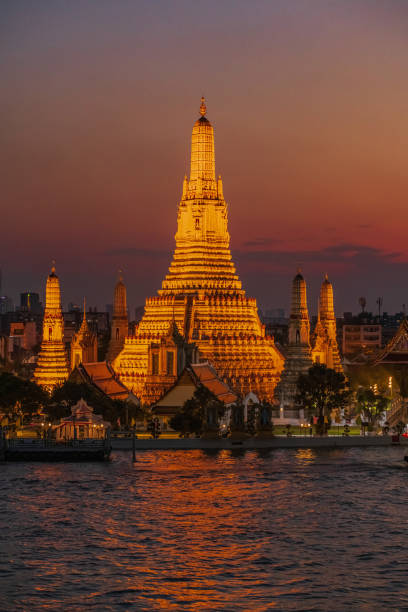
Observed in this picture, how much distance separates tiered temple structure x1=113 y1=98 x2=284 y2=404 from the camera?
9806cm

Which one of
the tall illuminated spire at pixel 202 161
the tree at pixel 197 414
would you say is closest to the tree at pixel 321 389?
the tree at pixel 197 414

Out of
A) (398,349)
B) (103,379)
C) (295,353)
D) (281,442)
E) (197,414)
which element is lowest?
(281,442)

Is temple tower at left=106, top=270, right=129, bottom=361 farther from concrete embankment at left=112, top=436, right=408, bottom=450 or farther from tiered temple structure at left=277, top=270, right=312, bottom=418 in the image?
concrete embankment at left=112, top=436, right=408, bottom=450

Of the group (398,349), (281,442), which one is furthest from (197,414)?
(398,349)

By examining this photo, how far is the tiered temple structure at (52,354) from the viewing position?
101250 millimetres

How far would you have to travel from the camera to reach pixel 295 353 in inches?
3925

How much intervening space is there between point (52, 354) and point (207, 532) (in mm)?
45365

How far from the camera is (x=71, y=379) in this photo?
9119 cm

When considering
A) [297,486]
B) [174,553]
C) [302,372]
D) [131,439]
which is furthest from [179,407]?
[174,553]

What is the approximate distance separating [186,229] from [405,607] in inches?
2352

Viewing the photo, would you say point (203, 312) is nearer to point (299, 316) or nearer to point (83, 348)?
point (299, 316)

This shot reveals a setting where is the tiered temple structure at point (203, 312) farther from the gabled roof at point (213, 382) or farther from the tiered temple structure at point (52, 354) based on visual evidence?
the tiered temple structure at point (52, 354)

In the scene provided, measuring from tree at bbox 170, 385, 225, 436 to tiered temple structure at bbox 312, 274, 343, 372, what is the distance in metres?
20.7

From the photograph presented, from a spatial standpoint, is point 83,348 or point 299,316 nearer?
point 299,316
